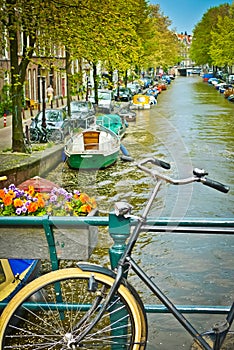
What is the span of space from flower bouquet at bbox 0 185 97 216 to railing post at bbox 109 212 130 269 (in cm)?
170

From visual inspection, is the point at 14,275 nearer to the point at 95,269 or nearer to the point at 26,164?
the point at 95,269

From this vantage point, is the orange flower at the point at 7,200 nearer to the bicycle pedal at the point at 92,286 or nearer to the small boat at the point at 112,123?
the bicycle pedal at the point at 92,286

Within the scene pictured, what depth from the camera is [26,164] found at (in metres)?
15.1

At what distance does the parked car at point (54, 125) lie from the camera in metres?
21.2

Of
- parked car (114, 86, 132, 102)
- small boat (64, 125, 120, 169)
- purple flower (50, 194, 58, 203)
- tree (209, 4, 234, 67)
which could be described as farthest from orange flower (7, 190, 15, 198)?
tree (209, 4, 234, 67)

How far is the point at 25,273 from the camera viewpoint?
5605mm

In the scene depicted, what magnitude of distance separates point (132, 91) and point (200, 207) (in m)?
38.2

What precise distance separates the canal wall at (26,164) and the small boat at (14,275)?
7.96m

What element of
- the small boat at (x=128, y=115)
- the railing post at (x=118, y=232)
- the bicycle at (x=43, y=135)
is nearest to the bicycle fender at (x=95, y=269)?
the railing post at (x=118, y=232)

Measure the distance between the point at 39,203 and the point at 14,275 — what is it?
1069 millimetres

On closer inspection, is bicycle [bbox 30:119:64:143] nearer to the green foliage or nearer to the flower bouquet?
the green foliage

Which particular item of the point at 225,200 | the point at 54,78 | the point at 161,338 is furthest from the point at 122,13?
the point at 54,78

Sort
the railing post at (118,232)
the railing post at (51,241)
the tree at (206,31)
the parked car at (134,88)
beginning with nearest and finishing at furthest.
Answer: the railing post at (118,232) < the railing post at (51,241) < the parked car at (134,88) < the tree at (206,31)

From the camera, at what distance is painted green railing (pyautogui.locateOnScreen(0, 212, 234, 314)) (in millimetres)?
3035
